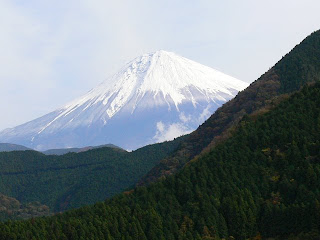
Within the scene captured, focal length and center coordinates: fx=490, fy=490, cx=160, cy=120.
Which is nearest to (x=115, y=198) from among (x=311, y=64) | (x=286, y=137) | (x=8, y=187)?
(x=286, y=137)

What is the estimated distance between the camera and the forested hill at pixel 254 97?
96375 mm

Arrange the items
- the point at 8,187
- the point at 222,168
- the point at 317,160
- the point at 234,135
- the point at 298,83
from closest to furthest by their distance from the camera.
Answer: the point at 317,160 → the point at 222,168 → the point at 234,135 → the point at 298,83 → the point at 8,187

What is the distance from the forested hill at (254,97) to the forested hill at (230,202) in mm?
29793

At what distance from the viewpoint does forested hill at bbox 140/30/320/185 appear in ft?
316

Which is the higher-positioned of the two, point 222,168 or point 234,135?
point 234,135

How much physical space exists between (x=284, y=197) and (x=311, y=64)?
5650 cm

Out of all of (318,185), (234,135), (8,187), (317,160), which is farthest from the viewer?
(8,187)

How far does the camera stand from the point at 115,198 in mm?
61438

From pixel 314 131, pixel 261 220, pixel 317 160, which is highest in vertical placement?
pixel 314 131

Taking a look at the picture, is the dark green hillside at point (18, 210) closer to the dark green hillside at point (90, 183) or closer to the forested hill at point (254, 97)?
the dark green hillside at point (90, 183)

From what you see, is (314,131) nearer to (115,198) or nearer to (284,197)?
(284,197)

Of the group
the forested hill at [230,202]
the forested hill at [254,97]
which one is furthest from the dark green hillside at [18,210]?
the forested hill at [230,202]

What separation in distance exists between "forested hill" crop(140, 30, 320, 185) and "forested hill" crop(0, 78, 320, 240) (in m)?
29.8

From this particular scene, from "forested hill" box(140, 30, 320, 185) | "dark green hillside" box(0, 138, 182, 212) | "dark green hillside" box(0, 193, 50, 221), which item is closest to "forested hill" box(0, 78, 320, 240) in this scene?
"forested hill" box(140, 30, 320, 185)
